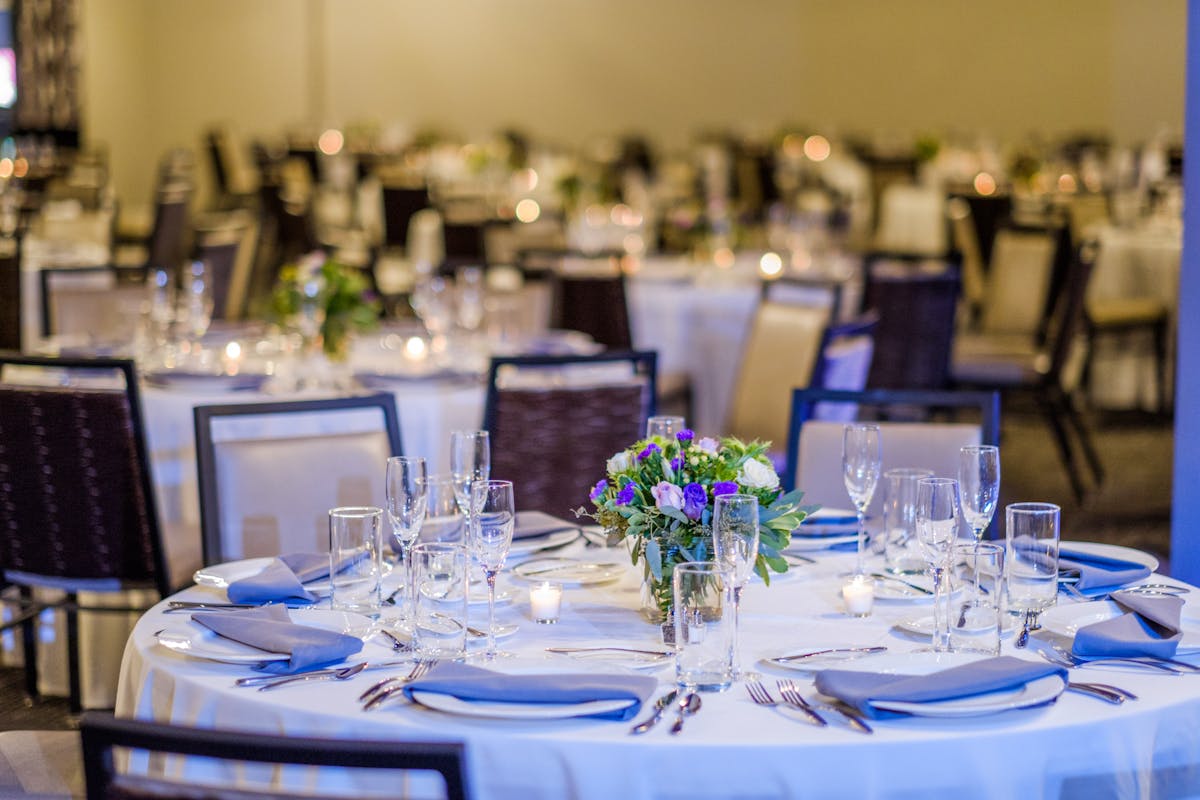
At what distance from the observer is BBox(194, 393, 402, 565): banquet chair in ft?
10.0

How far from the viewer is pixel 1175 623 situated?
214cm

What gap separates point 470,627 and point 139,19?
15880 mm

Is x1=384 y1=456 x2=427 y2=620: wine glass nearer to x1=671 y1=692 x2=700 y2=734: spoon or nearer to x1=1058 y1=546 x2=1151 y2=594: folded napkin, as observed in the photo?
x1=671 y1=692 x2=700 y2=734: spoon

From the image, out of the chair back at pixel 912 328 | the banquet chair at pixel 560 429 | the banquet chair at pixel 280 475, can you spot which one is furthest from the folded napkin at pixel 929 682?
the chair back at pixel 912 328

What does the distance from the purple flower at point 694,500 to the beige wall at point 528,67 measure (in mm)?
15192

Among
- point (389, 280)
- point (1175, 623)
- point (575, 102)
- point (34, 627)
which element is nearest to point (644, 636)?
point (1175, 623)

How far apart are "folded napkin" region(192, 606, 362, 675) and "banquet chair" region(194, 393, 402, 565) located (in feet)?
2.95

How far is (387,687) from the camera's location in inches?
76.6

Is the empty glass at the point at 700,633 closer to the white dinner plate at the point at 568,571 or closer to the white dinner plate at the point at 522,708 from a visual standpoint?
the white dinner plate at the point at 522,708

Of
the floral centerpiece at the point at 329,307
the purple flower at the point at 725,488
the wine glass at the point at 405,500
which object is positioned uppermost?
the floral centerpiece at the point at 329,307

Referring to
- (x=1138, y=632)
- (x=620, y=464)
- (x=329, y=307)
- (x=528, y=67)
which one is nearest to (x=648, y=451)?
(x=620, y=464)

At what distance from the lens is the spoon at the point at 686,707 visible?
5.87 ft

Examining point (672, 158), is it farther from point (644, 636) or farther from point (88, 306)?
point (644, 636)

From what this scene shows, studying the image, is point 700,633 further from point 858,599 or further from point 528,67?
point 528,67
